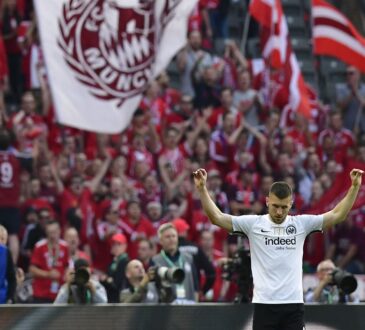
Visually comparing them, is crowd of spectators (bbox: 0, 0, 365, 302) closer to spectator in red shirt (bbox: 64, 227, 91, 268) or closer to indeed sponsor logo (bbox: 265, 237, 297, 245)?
spectator in red shirt (bbox: 64, 227, 91, 268)

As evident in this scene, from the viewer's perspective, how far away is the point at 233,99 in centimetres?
2056

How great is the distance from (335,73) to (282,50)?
6.43 metres

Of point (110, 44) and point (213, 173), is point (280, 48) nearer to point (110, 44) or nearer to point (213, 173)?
point (213, 173)

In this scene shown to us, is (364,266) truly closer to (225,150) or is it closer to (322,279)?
(225,150)

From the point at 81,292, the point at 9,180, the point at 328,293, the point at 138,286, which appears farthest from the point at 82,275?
the point at 9,180

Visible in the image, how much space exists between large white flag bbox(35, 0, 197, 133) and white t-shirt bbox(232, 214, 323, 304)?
5.14 metres

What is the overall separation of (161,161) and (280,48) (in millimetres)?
1956

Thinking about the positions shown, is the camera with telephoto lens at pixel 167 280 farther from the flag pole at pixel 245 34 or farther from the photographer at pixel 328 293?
the flag pole at pixel 245 34

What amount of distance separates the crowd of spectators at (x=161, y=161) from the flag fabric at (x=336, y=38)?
186 cm

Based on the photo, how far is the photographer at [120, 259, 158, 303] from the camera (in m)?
13.3

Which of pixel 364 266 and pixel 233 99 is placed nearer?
pixel 364 266

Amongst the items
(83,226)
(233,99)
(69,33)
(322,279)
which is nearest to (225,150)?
(233,99)

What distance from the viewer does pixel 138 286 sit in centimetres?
1362

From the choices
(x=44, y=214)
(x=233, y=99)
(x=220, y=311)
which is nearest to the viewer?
(x=220, y=311)
